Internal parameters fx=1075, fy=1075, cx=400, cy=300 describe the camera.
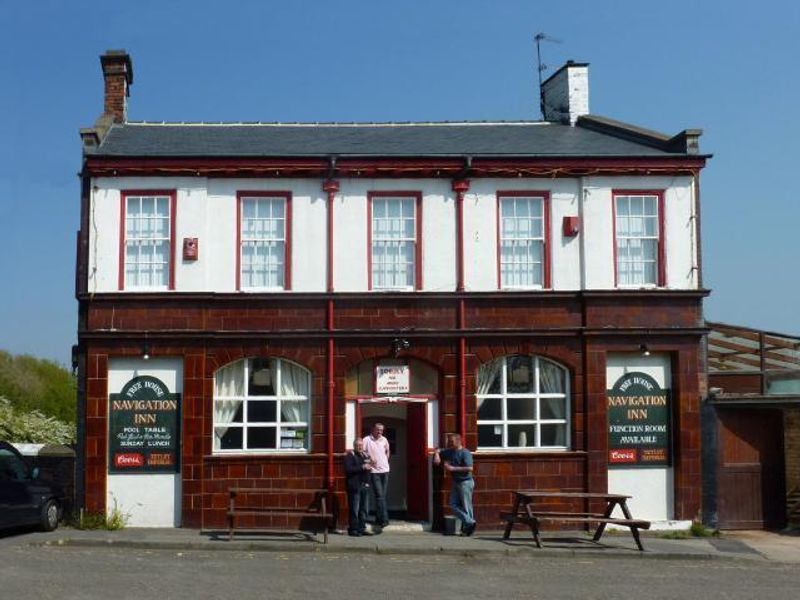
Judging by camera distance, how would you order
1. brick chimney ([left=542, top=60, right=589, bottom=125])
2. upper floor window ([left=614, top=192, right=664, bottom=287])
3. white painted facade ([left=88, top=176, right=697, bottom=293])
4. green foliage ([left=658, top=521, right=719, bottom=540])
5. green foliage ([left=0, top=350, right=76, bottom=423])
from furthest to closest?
green foliage ([left=0, top=350, right=76, bottom=423]) → brick chimney ([left=542, top=60, right=589, bottom=125]) → upper floor window ([left=614, top=192, right=664, bottom=287]) → white painted facade ([left=88, top=176, right=697, bottom=293]) → green foliage ([left=658, top=521, right=719, bottom=540])

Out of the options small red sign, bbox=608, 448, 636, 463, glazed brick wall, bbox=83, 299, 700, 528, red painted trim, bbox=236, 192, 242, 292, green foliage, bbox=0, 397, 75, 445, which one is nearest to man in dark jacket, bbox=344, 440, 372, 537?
glazed brick wall, bbox=83, 299, 700, 528

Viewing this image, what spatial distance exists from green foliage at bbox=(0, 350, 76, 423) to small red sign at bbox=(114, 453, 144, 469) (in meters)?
32.6

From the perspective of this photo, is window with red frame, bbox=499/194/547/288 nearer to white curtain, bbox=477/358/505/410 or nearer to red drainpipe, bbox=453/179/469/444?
red drainpipe, bbox=453/179/469/444

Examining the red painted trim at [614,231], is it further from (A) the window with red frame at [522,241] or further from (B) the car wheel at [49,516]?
(B) the car wheel at [49,516]

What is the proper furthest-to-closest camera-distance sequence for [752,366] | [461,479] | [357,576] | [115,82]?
[115,82], [752,366], [461,479], [357,576]

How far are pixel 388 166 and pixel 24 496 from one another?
8.43 meters

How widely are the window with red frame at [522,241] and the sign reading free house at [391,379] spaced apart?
2.44 metres

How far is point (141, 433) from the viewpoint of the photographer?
62.4 ft

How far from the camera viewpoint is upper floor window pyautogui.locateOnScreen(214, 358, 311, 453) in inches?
762

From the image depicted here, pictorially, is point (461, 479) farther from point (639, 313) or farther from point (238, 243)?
→ point (238, 243)

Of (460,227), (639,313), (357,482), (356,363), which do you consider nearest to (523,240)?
(460,227)

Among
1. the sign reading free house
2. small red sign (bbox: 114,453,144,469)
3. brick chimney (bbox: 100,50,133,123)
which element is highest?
brick chimney (bbox: 100,50,133,123)

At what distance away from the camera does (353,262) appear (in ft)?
64.3

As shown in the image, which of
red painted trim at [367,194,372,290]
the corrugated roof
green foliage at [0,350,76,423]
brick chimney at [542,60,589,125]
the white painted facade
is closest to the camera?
the white painted facade
